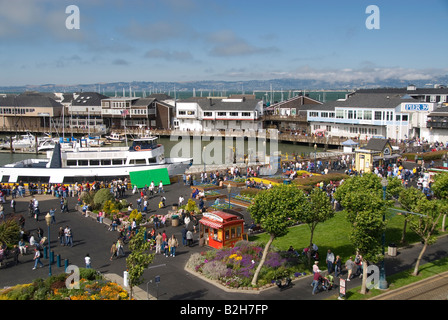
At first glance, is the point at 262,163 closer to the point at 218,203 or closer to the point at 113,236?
the point at 218,203

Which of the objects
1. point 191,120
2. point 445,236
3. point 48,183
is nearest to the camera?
point 445,236

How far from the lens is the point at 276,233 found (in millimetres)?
18906

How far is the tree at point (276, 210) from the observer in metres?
18.7

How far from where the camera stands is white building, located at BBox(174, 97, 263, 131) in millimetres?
87812

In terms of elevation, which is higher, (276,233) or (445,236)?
(276,233)

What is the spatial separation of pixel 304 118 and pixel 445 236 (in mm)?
63102

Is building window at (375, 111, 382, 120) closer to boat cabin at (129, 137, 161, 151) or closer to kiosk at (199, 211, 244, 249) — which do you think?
boat cabin at (129, 137, 161, 151)

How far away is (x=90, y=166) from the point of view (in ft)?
148

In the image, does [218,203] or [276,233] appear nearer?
[276,233]

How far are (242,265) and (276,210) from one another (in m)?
3.43

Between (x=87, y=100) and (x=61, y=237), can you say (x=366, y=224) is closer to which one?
(x=61, y=237)

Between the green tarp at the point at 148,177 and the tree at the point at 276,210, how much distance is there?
24.9 m
